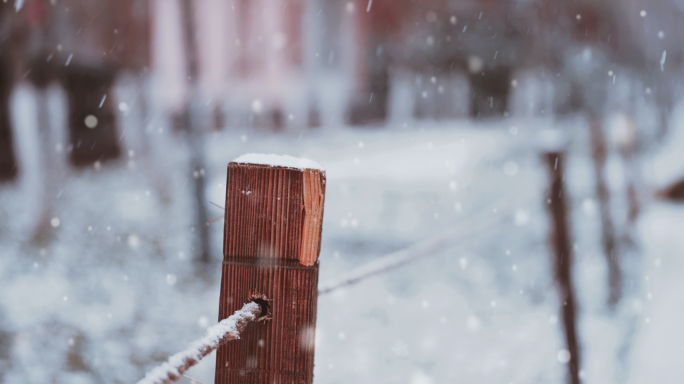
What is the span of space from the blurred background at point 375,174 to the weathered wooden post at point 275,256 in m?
0.97

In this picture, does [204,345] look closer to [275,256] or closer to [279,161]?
[275,256]

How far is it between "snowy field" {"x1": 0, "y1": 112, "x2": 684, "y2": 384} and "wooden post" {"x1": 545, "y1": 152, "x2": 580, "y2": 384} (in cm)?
57

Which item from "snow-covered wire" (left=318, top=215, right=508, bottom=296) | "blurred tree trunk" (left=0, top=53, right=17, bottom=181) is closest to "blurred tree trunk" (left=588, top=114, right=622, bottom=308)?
"snow-covered wire" (left=318, top=215, right=508, bottom=296)

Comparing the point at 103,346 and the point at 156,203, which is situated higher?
the point at 156,203

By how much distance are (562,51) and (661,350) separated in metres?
9.22

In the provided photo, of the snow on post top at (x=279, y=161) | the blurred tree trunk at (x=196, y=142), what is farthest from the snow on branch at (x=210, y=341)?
the blurred tree trunk at (x=196, y=142)

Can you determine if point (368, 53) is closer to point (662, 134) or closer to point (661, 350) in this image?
point (662, 134)

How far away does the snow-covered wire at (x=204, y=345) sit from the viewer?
2.15ft

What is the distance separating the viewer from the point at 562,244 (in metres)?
2.81

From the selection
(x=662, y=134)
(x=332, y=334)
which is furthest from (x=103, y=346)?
(x=662, y=134)

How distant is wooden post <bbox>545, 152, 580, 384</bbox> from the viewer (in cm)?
281

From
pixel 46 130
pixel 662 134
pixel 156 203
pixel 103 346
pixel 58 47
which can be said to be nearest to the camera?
pixel 103 346

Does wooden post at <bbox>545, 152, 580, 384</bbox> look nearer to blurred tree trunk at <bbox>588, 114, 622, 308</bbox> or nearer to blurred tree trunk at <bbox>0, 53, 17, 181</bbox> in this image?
blurred tree trunk at <bbox>588, 114, 622, 308</bbox>

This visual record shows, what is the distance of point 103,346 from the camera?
3912mm
